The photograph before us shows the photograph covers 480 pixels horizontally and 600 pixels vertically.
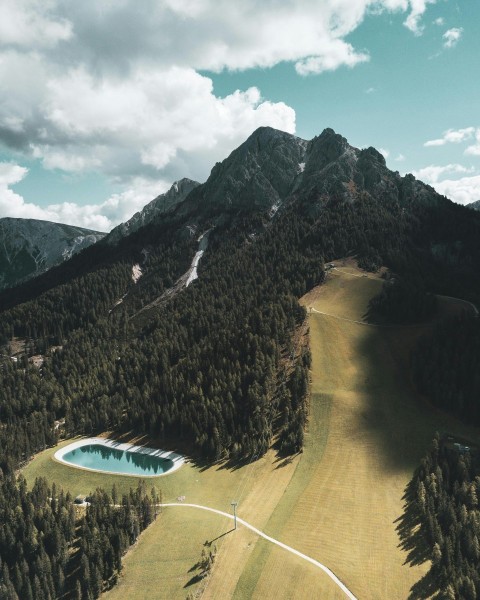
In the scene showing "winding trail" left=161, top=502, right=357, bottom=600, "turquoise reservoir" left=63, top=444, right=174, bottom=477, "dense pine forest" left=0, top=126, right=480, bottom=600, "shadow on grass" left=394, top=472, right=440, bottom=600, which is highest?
"dense pine forest" left=0, top=126, right=480, bottom=600

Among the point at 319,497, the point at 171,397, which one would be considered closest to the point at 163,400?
the point at 171,397

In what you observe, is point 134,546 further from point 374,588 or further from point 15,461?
point 15,461

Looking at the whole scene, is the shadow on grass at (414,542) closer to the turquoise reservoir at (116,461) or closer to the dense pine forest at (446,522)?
the dense pine forest at (446,522)

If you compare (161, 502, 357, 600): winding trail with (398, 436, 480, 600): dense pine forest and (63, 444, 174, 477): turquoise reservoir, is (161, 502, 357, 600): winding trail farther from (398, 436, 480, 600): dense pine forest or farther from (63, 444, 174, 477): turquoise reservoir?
(63, 444, 174, 477): turquoise reservoir

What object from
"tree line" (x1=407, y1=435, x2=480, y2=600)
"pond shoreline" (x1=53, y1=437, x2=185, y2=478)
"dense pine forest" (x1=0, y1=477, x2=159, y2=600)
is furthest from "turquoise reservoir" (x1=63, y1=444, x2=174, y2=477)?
"tree line" (x1=407, y1=435, x2=480, y2=600)

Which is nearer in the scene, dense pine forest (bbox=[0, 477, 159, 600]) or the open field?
the open field

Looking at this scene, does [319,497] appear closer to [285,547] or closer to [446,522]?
[285,547]
